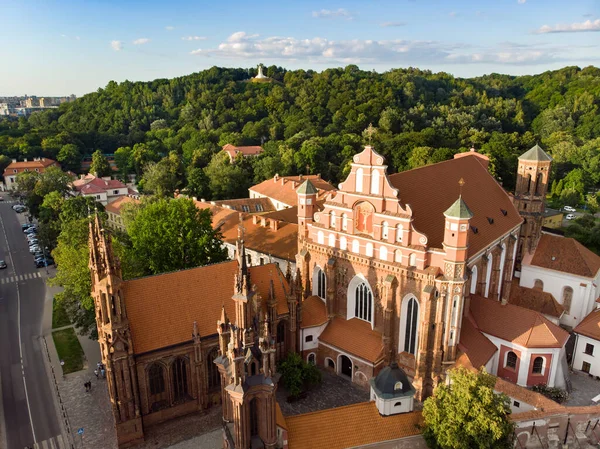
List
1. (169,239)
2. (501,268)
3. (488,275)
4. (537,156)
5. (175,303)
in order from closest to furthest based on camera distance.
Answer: (175,303) → (488,275) → (169,239) → (501,268) → (537,156)

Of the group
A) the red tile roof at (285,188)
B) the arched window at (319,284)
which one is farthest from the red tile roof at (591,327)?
the red tile roof at (285,188)

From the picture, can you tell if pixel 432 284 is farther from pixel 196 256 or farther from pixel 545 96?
pixel 545 96

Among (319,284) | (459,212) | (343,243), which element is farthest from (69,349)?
(459,212)

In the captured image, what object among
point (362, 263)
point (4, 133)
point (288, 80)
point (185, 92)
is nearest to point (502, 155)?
point (362, 263)

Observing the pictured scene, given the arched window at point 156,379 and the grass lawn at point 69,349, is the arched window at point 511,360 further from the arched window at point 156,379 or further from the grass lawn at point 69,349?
the grass lawn at point 69,349

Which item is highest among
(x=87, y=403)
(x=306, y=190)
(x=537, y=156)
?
(x=537, y=156)

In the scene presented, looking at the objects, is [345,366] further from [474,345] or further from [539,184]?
[539,184]

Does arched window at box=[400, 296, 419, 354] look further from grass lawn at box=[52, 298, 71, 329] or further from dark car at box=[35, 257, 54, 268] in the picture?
dark car at box=[35, 257, 54, 268]
